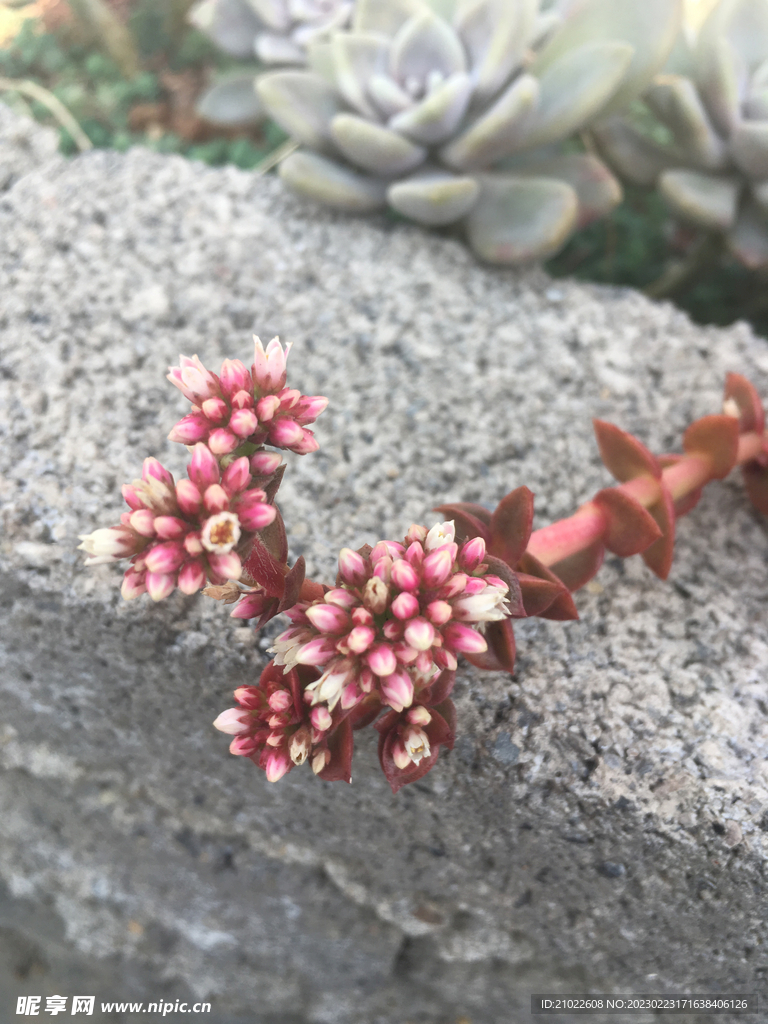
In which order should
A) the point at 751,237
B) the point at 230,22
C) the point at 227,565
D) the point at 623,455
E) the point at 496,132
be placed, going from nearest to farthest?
the point at 227,565 < the point at 623,455 < the point at 496,132 < the point at 751,237 < the point at 230,22

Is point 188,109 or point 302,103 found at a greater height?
point 302,103

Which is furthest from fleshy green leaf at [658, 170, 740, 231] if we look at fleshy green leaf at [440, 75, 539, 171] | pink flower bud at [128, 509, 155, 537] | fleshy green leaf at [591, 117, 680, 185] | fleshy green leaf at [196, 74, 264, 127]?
pink flower bud at [128, 509, 155, 537]

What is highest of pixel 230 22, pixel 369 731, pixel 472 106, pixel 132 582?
pixel 230 22

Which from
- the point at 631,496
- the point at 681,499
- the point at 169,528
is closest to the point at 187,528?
the point at 169,528

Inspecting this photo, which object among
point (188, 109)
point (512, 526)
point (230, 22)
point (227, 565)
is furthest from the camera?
point (188, 109)

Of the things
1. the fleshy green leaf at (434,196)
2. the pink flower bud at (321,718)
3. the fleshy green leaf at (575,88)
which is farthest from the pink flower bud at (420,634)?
the fleshy green leaf at (575,88)

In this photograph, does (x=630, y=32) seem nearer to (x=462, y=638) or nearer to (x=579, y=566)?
(x=579, y=566)

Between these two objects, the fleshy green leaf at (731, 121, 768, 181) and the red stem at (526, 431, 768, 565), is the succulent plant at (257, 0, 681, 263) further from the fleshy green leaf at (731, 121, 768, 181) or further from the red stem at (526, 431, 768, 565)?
the red stem at (526, 431, 768, 565)
